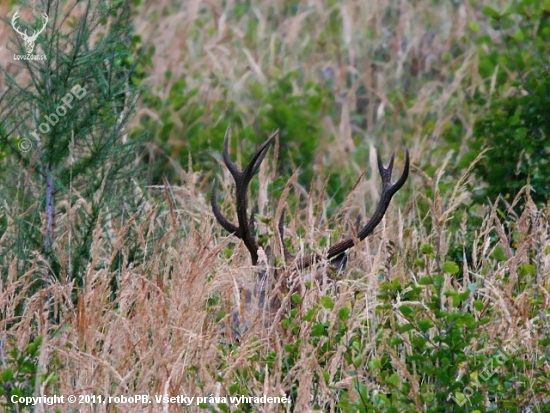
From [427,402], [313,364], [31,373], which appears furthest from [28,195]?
[427,402]

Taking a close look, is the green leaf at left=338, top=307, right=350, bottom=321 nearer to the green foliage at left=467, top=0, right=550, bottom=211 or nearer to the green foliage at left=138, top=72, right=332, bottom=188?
the green foliage at left=467, top=0, right=550, bottom=211

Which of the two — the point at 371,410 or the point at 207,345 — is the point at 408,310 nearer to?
the point at 371,410

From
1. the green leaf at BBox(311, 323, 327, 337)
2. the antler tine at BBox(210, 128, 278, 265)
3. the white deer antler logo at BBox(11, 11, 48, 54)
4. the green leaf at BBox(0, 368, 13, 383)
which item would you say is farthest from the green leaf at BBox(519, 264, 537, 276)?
the white deer antler logo at BBox(11, 11, 48, 54)

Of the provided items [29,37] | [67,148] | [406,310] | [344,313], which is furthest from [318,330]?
[29,37]

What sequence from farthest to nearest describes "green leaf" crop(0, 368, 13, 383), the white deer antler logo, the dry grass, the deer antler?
the white deer antler logo, the deer antler, the dry grass, "green leaf" crop(0, 368, 13, 383)

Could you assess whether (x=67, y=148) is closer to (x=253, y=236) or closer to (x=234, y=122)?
(x=253, y=236)

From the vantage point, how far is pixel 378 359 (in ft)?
12.7

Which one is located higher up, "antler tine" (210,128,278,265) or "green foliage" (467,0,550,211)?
"green foliage" (467,0,550,211)

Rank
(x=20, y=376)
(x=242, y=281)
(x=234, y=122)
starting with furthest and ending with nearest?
(x=234, y=122)
(x=242, y=281)
(x=20, y=376)

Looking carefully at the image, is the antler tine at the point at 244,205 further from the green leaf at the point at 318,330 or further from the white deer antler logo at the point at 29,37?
the white deer antler logo at the point at 29,37

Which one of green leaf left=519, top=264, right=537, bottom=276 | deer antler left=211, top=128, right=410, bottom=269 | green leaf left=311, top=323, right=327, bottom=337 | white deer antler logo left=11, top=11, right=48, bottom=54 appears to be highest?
white deer antler logo left=11, top=11, right=48, bottom=54

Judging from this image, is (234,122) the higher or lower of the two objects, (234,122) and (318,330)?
the higher

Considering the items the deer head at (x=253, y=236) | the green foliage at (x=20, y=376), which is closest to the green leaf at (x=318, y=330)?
the deer head at (x=253, y=236)

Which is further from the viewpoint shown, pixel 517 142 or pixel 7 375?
pixel 517 142
